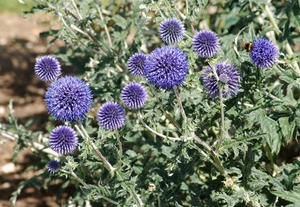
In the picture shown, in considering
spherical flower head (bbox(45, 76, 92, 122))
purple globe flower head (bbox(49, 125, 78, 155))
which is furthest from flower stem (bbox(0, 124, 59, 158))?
spherical flower head (bbox(45, 76, 92, 122))

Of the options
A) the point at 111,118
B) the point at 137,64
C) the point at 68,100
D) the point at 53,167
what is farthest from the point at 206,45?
the point at 53,167

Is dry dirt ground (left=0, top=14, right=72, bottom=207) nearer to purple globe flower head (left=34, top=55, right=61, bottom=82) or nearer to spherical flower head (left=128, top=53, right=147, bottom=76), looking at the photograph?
purple globe flower head (left=34, top=55, right=61, bottom=82)

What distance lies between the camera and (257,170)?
271 centimetres

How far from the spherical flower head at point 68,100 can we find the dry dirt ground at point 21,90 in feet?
4.06

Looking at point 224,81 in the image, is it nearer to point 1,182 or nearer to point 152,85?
point 152,85

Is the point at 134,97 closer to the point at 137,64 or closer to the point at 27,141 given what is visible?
the point at 137,64

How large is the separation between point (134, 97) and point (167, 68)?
30 centimetres

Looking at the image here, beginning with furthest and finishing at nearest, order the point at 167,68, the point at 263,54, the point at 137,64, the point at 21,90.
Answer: the point at 21,90 < the point at 137,64 < the point at 263,54 < the point at 167,68

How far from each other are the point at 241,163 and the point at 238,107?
0.36 metres

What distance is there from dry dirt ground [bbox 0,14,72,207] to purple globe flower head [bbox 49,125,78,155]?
1181mm

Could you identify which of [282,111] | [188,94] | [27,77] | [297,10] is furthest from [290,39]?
[27,77]

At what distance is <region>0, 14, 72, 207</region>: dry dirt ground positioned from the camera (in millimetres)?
4391

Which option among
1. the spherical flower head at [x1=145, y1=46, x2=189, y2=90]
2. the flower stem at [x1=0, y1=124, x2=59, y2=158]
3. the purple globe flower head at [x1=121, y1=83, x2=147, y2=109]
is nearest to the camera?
the spherical flower head at [x1=145, y1=46, x2=189, y2=90]

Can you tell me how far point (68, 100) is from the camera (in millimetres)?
2447
